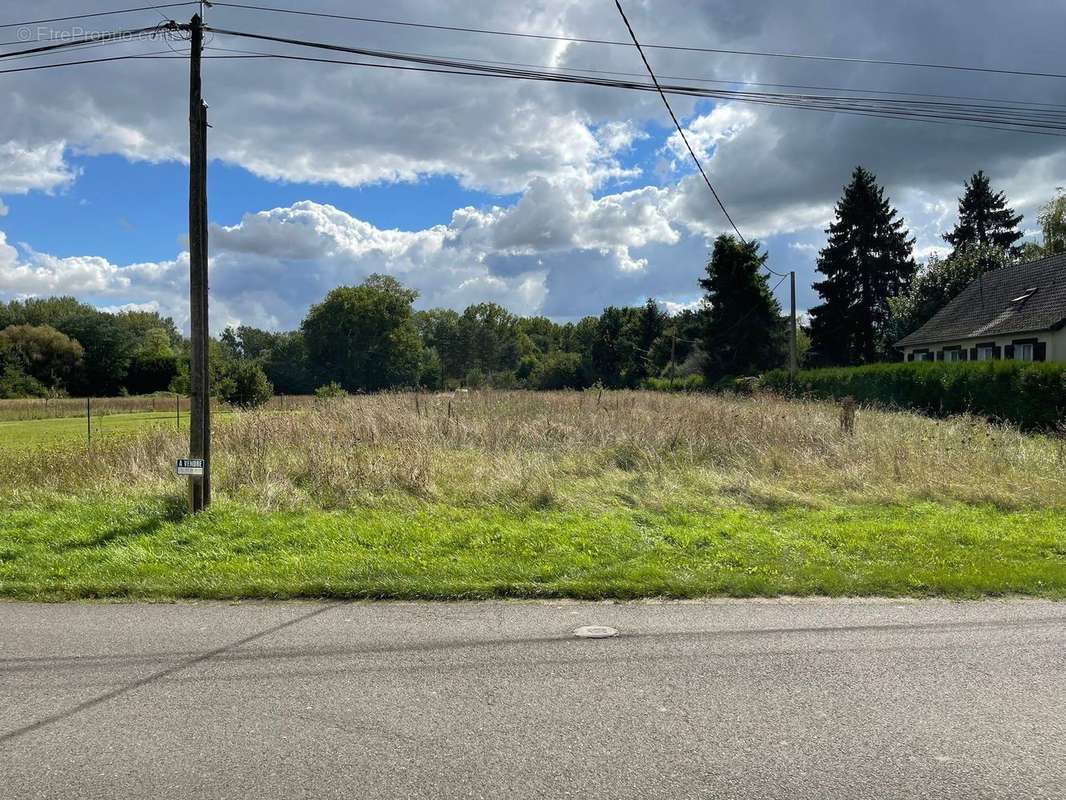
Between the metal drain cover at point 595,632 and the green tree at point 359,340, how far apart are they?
78.7 metres

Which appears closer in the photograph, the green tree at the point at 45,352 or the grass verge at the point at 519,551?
the grass verge at the point at 519,551

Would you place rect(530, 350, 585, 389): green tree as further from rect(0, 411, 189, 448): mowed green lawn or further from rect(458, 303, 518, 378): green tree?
rect(0, 411, 189, 448): mowed green lawn

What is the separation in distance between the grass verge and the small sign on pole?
1.65 ft

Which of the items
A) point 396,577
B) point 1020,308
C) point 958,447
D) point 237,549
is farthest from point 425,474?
point 1020,308

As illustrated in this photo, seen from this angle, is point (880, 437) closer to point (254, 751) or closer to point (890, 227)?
point (254, 751)

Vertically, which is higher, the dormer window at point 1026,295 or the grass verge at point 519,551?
the dormer window at point 1026,295

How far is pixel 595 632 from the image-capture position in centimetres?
482

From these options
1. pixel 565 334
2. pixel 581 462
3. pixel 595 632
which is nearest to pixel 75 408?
pixel 581 462

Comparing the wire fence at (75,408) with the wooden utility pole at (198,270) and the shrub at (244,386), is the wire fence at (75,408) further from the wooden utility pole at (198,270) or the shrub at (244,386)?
the wooden utility pole at (198,270)

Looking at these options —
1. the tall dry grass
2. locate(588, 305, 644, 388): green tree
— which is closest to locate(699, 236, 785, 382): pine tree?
locate(588, 305, 644, 388): green tree

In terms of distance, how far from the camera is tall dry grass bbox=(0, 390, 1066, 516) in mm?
9344

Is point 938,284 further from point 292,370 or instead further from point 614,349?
point 292,370

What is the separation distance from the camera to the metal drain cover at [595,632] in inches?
187

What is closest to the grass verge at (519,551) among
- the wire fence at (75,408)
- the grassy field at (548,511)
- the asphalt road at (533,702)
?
the grassy field at (548,511)
